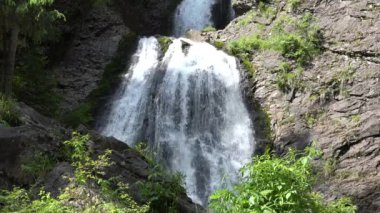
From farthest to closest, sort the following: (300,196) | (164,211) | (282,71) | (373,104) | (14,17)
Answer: (282,71) → (373,104) → (14,17) → (164,211) → (300,196)

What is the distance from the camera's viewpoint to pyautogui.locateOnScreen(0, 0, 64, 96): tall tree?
13.0 meters

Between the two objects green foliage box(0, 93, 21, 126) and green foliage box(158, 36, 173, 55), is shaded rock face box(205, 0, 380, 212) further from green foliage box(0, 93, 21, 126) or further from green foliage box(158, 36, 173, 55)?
green foliage box(0, 93, 21, 126)

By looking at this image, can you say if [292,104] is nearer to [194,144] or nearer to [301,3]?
[194,144]

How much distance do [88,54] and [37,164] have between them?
13.2 m

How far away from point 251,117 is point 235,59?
3209 mm

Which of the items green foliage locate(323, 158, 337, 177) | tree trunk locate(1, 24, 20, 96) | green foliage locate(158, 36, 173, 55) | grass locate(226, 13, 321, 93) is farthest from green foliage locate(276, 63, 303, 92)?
tree trunk locate(1, 24, 20, 96)

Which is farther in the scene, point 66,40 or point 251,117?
point 66,40

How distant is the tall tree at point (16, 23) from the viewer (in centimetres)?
1295

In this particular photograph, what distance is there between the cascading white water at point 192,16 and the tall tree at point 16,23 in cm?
1039

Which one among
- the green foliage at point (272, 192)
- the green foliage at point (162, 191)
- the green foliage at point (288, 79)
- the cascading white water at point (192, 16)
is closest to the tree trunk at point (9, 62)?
the green foliage at point (162, 191)

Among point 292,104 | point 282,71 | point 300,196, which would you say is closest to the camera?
point 300,196

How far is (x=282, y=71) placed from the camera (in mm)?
16906

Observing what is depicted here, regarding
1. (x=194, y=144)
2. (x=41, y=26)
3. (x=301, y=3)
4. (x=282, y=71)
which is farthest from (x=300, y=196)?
(x=301, y=3)

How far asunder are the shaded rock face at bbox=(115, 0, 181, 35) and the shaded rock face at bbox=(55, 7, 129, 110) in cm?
190
